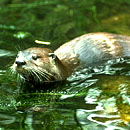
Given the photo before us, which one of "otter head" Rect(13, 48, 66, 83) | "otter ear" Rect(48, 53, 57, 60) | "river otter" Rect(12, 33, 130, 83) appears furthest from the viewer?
"otter ear" Rect(48, 53, 57, 60)

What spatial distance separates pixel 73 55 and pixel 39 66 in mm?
648

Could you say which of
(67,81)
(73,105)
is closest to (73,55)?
(67,81)

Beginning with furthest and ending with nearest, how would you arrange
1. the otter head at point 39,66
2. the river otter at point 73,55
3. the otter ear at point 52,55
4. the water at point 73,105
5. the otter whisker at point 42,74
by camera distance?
the otter ear at point 52,55 < the river otter at point 73,55 < the otter whisker at point 42,74 < the otter head at point 39,66 < the water at point 73,105

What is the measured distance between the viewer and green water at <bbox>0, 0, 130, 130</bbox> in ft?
10.9

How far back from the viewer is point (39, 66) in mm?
4223

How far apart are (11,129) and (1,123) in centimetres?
15

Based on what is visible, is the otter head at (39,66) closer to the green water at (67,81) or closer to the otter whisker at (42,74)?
the otter whisker at (42,74)

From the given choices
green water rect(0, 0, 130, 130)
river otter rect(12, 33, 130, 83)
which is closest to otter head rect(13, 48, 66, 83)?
river otter rect(12, 33, 130, 83)

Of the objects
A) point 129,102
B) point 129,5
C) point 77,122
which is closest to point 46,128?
point 77,122

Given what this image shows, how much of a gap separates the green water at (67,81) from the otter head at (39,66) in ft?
0.52

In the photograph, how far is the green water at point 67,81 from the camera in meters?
3.32

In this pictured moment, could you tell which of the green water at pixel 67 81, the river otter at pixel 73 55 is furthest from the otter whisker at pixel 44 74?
the green water at pixel 67 81

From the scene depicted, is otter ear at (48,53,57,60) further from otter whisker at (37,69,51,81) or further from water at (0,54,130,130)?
water at (0,54,130,130)

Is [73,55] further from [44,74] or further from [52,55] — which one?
[44,74]
